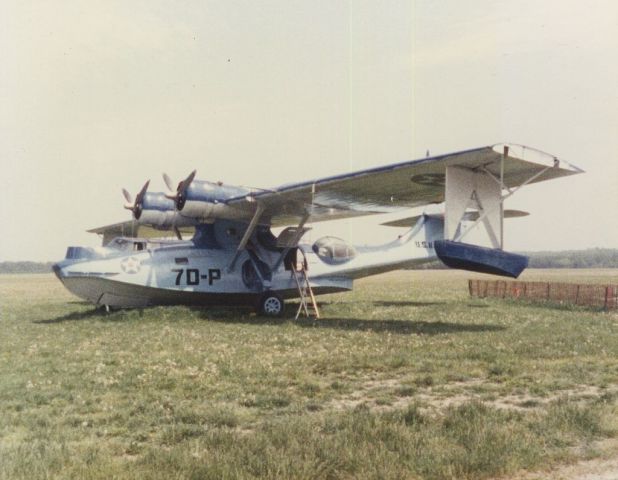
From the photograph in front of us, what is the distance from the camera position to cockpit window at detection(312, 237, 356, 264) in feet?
59.5

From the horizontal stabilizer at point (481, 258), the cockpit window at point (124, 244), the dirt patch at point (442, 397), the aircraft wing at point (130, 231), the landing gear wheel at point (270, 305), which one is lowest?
the dirt patch at point (442, 397)

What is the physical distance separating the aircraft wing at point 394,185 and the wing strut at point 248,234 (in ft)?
0.68

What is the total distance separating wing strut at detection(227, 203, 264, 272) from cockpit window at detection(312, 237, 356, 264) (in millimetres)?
2727

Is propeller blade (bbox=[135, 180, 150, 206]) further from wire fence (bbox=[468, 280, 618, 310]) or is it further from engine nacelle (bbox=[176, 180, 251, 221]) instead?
wire fence (bbox=[468, 280, 618, 310])

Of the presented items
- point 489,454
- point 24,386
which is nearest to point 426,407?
point 489,454

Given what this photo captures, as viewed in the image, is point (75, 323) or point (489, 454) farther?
point (75, 323)

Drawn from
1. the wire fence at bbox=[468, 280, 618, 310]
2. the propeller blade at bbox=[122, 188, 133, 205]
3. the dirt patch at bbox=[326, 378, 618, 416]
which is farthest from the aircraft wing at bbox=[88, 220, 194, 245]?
the dirt patch at bbox=[326, 378, 618, 416]

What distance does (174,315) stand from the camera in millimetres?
14781

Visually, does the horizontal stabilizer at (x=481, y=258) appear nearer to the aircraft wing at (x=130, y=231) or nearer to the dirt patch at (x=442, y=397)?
the dirt patch at (x=442, y=397)

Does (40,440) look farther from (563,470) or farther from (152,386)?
(563,470)

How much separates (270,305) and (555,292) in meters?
12.3

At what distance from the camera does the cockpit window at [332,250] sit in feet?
59.5

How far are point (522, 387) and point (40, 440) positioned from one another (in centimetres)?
533

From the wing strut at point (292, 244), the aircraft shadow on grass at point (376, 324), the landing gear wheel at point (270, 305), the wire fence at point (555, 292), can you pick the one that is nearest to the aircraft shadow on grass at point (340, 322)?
the aircraft shadow on grass at point (376, 324)
